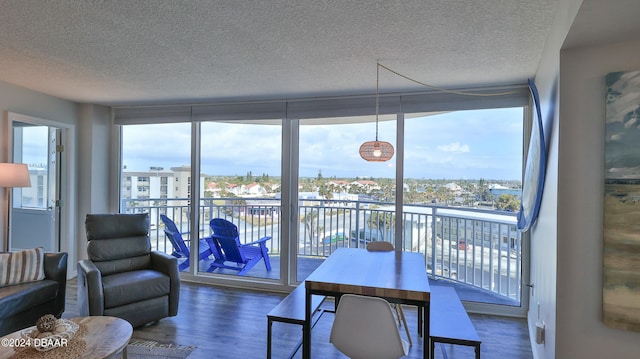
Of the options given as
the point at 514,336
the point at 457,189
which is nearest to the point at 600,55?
the point at 457,189

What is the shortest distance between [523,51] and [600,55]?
2.44ft

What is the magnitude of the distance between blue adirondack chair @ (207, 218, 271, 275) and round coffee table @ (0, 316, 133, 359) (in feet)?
6.18

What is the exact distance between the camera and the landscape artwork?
5.01 feet

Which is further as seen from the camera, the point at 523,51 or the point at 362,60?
the point at 362,60

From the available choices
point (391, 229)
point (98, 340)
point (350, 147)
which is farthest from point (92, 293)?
point (391, 229)

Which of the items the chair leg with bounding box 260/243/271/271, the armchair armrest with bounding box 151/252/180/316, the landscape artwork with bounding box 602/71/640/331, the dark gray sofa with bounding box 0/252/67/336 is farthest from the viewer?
the chair leg with bounding box 260/243/271/271

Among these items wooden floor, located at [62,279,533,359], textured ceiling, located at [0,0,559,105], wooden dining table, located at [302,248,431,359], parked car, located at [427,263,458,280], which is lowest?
wooden floor, located at [62,279,533,359]

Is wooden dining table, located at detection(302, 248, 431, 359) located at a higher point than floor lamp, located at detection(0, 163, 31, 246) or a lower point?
lower

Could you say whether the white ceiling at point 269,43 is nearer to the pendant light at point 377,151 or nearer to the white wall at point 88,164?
the pendant light at point 377,151

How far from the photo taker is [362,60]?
8.21ft

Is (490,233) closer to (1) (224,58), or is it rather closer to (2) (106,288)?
A: (1) (224,58)

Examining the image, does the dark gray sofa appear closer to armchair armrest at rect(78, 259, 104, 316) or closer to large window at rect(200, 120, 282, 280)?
armchair armrest at rect(78, 259, 104, 316)

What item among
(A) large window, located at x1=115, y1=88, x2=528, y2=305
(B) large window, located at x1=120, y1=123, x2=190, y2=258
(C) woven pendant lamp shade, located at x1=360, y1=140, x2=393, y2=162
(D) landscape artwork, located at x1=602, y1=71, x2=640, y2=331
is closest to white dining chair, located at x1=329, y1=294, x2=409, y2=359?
(D) landscape artwork, located at x1=602, y1=71, x2=640, y2=331

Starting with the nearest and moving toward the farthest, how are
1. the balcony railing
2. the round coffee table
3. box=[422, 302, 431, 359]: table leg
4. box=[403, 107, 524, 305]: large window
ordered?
the round coffee table
box=[422, 302, 431, 359]: table leg
box=[403, 107, 524, 305]: large window
the balcony railing
